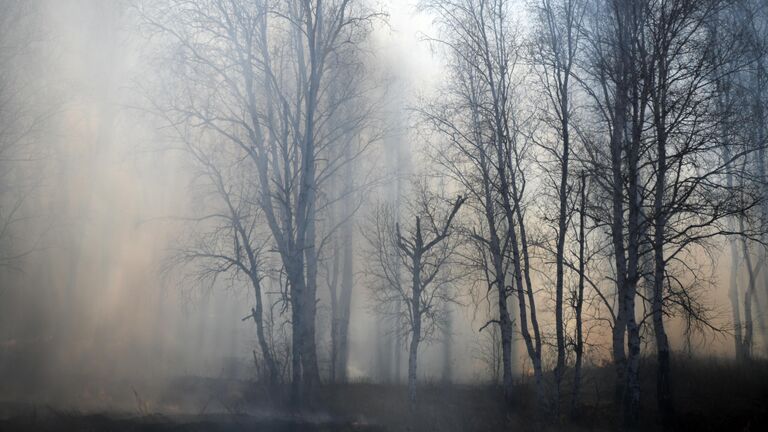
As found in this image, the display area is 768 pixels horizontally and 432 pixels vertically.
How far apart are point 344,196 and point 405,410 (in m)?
6.54

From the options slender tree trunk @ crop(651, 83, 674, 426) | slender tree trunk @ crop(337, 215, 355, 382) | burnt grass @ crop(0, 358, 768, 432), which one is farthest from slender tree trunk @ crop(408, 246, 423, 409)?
slender tree trunk @ crop(337, 215, 355, 382)

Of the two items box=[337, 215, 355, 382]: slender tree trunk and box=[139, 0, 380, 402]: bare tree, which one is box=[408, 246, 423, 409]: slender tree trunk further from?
box=[337, 215, 355, 382]: slender tree trunk

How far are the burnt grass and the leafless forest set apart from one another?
0.11 metres

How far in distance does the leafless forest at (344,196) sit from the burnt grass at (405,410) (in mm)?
112

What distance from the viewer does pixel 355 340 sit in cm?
3512

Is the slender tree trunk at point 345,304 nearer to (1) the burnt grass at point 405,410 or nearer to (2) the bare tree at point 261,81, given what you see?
(1) the burnt grass at point 405,410

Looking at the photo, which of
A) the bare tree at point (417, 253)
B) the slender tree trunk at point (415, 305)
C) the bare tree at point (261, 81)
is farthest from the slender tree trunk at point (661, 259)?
the bare tree at point (261, 81)

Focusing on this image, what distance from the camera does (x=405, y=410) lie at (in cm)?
1659

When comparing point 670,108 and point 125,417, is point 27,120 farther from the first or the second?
point 670,108

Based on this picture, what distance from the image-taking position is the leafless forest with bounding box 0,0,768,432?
535 inches

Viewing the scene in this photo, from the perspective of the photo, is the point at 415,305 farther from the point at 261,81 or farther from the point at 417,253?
the point at 261,81

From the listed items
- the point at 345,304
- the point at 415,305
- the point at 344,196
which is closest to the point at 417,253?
the point at 415,305

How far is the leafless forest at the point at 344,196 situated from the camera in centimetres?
1360

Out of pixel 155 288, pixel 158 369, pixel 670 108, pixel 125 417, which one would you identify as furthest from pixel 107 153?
pixel 670 108
